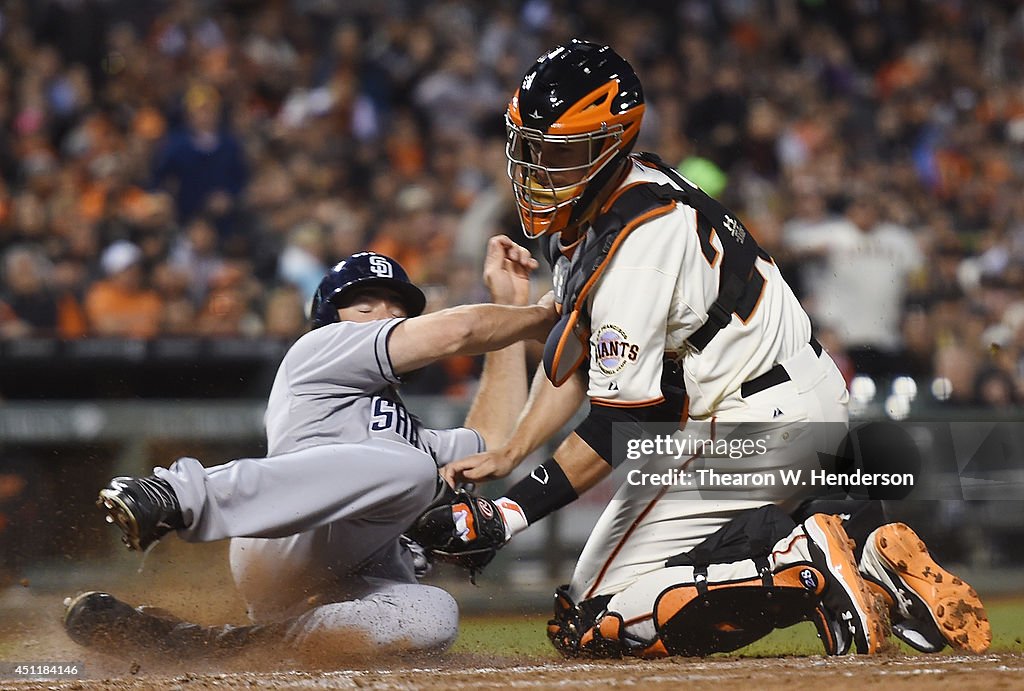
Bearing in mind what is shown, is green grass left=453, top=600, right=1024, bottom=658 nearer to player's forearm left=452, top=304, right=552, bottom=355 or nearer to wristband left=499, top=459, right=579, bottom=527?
wristband left=499, top=459, right=579, bottom=527

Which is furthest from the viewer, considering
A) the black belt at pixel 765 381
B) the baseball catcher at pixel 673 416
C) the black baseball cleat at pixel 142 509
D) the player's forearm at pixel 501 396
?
the player's forearm at pixel 501 396

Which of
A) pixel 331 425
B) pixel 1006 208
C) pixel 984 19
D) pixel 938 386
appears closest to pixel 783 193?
pixel 1006 208

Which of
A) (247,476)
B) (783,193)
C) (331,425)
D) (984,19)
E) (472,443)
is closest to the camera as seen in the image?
(247,476)

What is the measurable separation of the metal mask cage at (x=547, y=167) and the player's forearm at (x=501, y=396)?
860 mm

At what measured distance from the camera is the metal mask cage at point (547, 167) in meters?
4.50

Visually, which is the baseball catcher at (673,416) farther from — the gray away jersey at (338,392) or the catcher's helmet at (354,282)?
the catcher's helmet at (354,282)

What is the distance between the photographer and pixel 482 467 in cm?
453

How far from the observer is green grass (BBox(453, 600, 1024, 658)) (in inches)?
201

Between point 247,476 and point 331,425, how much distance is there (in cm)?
44

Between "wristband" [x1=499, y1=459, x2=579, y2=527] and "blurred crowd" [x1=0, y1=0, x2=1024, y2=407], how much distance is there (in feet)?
12.1

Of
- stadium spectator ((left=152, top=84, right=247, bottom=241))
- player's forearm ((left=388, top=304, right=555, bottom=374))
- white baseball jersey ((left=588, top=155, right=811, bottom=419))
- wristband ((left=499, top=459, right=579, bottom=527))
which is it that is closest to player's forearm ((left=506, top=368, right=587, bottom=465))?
wristband ((left=499, top=459, right=579, bottom=527))

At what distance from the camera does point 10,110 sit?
Result: 11109 millimetres

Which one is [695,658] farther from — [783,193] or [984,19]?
[984,19]
